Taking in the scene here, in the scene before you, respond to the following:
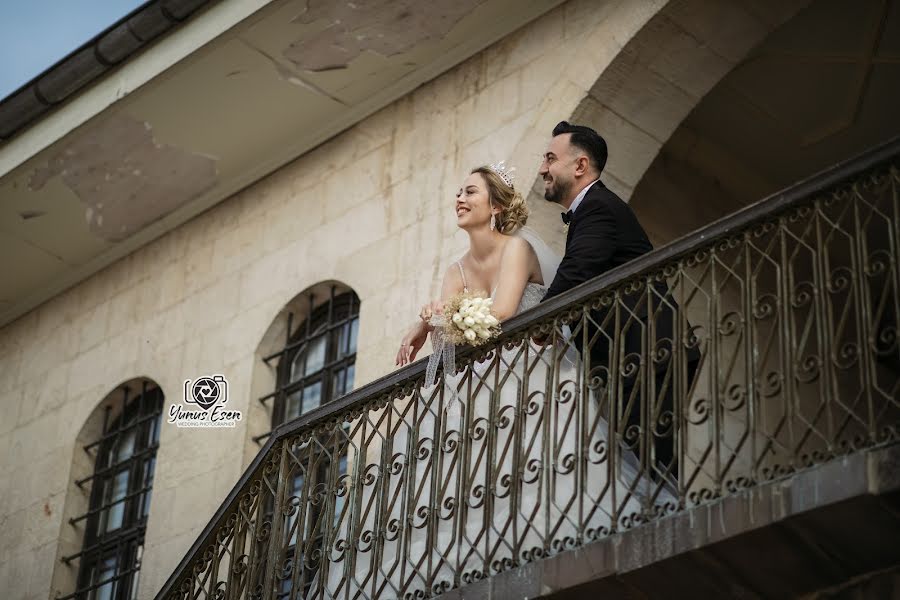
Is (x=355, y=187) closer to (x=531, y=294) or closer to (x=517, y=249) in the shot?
(x=517, y=249)

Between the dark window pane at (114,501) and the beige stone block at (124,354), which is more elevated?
the beige stone block at (124,354)

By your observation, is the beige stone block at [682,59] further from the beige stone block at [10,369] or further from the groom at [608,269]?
the beige stone block at [10,369]

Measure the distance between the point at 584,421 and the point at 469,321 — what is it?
868 mm

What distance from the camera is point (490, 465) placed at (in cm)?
813

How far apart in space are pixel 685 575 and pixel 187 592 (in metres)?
3.61

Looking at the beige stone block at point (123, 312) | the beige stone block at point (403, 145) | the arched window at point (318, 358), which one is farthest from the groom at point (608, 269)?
the beige stone block at point (123, 312)

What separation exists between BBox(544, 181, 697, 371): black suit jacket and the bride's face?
93 cm

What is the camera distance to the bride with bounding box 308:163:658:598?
25.4 feet

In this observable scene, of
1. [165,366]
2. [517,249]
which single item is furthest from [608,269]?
[165,366]

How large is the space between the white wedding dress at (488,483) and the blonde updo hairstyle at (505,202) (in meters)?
0.48

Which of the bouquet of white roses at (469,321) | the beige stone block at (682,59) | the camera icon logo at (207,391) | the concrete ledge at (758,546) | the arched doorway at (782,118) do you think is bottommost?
the concrete ledge at (758,546)

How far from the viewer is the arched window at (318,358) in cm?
1215

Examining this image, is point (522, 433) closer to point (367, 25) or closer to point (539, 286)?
point (539, 286)

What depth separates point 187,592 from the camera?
9727 mm
